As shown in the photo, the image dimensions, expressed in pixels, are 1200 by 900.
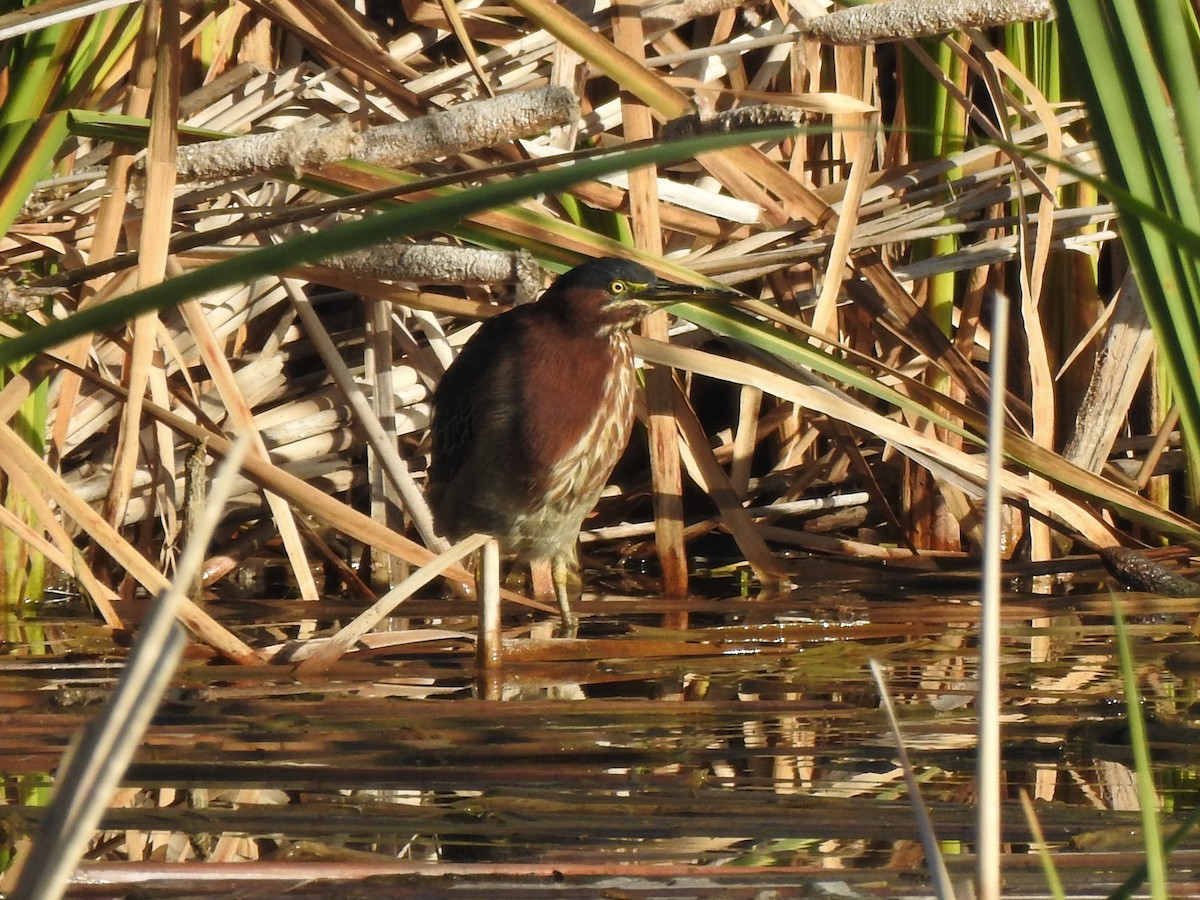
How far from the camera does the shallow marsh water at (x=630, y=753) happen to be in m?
2.25

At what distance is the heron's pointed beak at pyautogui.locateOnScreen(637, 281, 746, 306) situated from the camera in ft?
15.0

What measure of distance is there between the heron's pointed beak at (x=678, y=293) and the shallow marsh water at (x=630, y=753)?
92 cm

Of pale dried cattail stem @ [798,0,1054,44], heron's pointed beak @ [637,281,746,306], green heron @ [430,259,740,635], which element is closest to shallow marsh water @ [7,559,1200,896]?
green heron @ [430,259,740,635]

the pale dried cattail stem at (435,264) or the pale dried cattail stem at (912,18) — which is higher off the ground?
the pale dried cattail stem at (912,18)

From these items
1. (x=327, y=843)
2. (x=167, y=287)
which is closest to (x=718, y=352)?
(x=327, y=843)

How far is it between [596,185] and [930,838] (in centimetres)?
381

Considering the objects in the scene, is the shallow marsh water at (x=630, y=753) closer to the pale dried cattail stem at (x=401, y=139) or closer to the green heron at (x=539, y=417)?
the green heron at (x=539, y=417)

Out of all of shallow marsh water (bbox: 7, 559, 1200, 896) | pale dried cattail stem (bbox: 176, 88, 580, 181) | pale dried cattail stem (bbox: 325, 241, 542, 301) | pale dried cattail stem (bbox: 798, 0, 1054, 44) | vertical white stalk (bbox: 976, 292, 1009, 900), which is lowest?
shallow marsh water (bbox: 7, 559, 1200, 896)

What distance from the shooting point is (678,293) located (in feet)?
15.8

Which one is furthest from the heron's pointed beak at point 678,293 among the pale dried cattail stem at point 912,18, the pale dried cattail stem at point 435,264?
the pale dried cattail stem at point 912,18

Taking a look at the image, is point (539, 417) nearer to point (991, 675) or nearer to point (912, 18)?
point (912, 18)

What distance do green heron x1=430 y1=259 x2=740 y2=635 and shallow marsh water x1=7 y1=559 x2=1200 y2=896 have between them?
634 mm

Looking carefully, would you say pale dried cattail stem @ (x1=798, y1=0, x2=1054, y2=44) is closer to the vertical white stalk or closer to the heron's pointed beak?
the heron's pointed beak

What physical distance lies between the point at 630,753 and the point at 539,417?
228 centimetres
